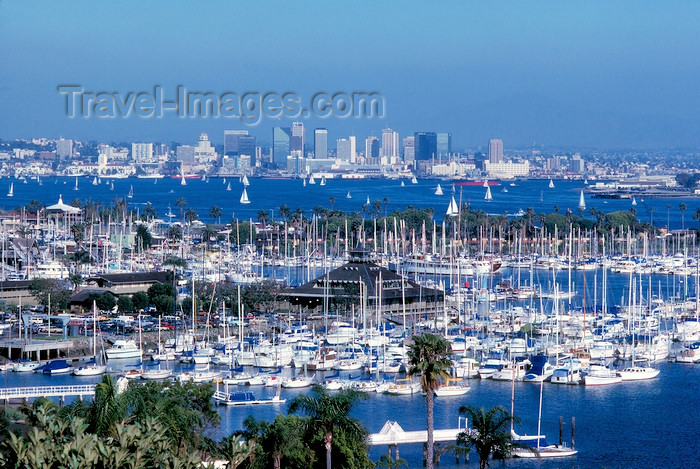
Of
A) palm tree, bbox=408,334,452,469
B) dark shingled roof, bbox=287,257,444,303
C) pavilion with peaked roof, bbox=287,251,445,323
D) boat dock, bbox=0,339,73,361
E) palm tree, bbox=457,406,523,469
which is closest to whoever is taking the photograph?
palm tree, bbox=408,334,452,469

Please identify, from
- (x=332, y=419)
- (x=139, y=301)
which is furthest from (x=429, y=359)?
(x=139, y=301)

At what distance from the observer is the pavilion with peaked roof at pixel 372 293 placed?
112 feet

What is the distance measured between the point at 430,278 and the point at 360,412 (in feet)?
80.0

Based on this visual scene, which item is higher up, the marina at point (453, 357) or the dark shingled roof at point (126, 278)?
the dark shingled roof at point (126, 278)

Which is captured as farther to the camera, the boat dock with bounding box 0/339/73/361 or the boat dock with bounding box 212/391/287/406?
the boat dock with bounding box 0/339/73/361

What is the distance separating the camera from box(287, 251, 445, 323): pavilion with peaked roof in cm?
3403

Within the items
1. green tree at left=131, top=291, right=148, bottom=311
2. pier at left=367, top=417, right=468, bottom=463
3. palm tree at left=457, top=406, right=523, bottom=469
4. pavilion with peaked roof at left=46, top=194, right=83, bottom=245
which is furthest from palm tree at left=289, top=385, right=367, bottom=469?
pavilion with peaked roof at left=46, top=194, right=83, bottom=245

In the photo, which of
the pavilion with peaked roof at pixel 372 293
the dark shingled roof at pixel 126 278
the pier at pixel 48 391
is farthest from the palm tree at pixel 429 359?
the dark shingled roof at pixel 126 278

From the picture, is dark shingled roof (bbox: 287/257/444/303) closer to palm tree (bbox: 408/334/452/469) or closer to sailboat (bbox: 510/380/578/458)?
sailboat (bbox: 510/380/578/458)

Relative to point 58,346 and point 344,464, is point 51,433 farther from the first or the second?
point 58,346

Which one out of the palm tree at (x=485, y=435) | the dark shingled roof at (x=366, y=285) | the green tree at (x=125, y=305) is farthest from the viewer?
the dark shingled roof at (x=366, y=285)

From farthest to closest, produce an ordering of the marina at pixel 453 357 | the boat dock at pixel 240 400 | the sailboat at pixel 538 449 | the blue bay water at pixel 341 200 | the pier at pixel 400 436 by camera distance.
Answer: the blue bay water at pixel 341 200 < the boat dock at pixel 240 400 < the marina at pixel 453 357 < the pier at pixel 400 436 < the sailboat at pixel 538 449

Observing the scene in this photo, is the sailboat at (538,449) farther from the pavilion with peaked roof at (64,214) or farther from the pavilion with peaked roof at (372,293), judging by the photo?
the pavilion with peaked roof at (64,214)

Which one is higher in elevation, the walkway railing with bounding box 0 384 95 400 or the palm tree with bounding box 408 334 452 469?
the palm tree with bounding box 408 334 452 469
